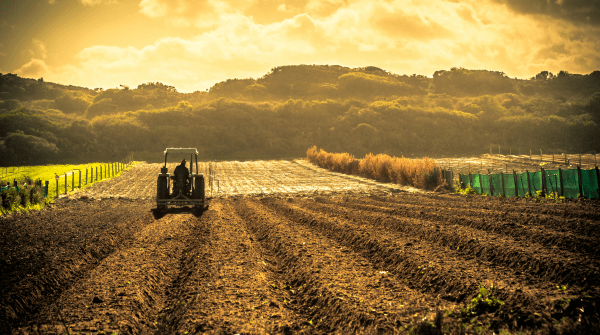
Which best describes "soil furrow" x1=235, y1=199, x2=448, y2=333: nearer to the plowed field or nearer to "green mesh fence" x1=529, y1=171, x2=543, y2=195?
the plowed field

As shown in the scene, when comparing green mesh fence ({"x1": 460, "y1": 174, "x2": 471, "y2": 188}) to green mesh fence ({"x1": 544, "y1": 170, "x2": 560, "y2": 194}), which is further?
green mesh fence ({"x1": 460, "y1": 174, "x2": 471, "y2": 188})

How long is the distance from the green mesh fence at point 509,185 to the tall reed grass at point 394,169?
17.3 ft

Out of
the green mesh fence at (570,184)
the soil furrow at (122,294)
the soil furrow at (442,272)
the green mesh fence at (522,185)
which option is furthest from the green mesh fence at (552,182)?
the soil furrow at (122,294)

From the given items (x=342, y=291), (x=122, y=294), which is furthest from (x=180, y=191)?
(x=342, y=291)

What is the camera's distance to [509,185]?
686 inches

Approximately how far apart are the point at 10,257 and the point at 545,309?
918 centimetres

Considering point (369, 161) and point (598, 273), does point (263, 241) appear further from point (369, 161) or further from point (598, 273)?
point (369, 161)

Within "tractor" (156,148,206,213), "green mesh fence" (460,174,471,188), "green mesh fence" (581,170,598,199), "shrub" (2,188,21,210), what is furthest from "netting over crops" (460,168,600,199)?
"shrub" (2,188,21,210)

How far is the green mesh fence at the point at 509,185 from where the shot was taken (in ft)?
56.6

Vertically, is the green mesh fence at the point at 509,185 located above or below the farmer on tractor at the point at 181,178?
below

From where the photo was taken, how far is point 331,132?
7844 centimetres

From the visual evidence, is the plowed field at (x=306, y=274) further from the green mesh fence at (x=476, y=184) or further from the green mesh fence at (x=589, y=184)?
the green mesh fence at (x=476, y=184)

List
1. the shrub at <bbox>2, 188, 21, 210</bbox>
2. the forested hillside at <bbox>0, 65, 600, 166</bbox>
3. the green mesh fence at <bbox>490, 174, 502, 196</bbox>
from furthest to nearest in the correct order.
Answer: the forested hillside at <bbox>0, 65, 600, 166</bbox>, the green mesh fence at <bbox>490, 174, 502, 196</bbox>, the shrub at <bbox>2, 188, 21, 210</bbox>

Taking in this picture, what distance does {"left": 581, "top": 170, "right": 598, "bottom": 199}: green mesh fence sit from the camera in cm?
1355
